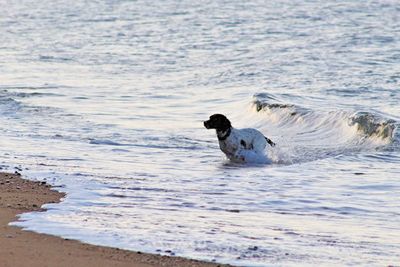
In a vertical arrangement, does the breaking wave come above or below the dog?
below

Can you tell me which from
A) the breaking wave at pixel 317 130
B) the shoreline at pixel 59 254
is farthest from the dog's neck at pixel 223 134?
the shoreline at pixel 59 254

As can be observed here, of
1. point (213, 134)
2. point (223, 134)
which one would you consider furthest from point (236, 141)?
point (213, 134)

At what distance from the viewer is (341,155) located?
11828mm

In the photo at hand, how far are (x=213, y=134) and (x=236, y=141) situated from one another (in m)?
1.64

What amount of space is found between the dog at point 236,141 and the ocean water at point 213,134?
6.5 inches

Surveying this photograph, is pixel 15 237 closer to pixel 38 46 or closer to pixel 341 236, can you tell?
pixel 341 236

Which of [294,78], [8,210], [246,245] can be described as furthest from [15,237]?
[294,78]

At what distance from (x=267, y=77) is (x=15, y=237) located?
13409mm

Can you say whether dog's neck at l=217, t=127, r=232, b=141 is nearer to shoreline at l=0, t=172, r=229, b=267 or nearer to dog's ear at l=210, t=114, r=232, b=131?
dog's ear at l=210, t=114, r=232, b=131

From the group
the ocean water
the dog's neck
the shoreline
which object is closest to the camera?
the shoreline

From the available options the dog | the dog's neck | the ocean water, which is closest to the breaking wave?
the ocean water

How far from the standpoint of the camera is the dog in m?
11.6

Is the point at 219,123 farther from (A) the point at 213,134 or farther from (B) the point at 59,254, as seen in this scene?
(B) the point at 59,254

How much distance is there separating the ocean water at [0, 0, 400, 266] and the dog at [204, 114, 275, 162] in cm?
17
